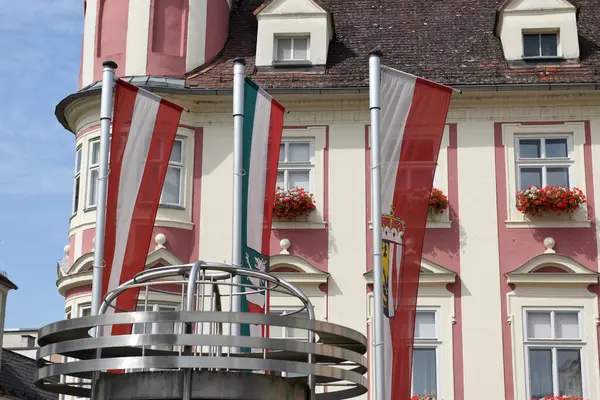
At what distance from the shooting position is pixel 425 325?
23.8 meters

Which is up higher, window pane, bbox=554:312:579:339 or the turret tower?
the turret tower

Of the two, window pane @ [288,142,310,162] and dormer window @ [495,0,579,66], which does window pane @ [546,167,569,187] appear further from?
window pane @ [288,142,310,162]

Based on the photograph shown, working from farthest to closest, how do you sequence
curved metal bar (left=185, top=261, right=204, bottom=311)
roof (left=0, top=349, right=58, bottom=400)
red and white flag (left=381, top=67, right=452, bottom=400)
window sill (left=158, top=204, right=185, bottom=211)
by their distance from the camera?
roof (left=0, top=349, right=58, bottom=400), window sill (left=158, top=204, right=185, bottom=211), red and white flag (left=381, top=67, right=452, bottom=400), curved metal bar (left=185, top=261, right=204, bottom=311)

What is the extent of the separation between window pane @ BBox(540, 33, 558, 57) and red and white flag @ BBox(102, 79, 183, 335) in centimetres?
992

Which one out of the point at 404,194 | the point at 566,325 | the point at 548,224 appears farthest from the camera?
the point at 548,224

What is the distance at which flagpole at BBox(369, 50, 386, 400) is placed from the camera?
52.3 feet

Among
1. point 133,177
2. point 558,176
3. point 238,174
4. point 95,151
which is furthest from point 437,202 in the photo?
point 133,177

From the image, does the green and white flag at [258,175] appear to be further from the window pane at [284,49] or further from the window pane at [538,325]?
the window pane at [284,49]

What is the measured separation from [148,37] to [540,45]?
864 centimetres

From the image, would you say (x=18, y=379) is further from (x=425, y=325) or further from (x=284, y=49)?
(x=425, y=325)

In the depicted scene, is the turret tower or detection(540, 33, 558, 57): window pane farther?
detection(540, 33, 558, 57): window pane

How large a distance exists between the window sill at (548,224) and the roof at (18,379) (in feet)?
47.2

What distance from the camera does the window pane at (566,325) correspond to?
77.1 feet

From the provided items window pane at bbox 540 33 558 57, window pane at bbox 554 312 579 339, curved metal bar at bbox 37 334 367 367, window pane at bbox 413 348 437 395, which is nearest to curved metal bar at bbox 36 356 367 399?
curved metal bar at bbox 37 334 367 367
